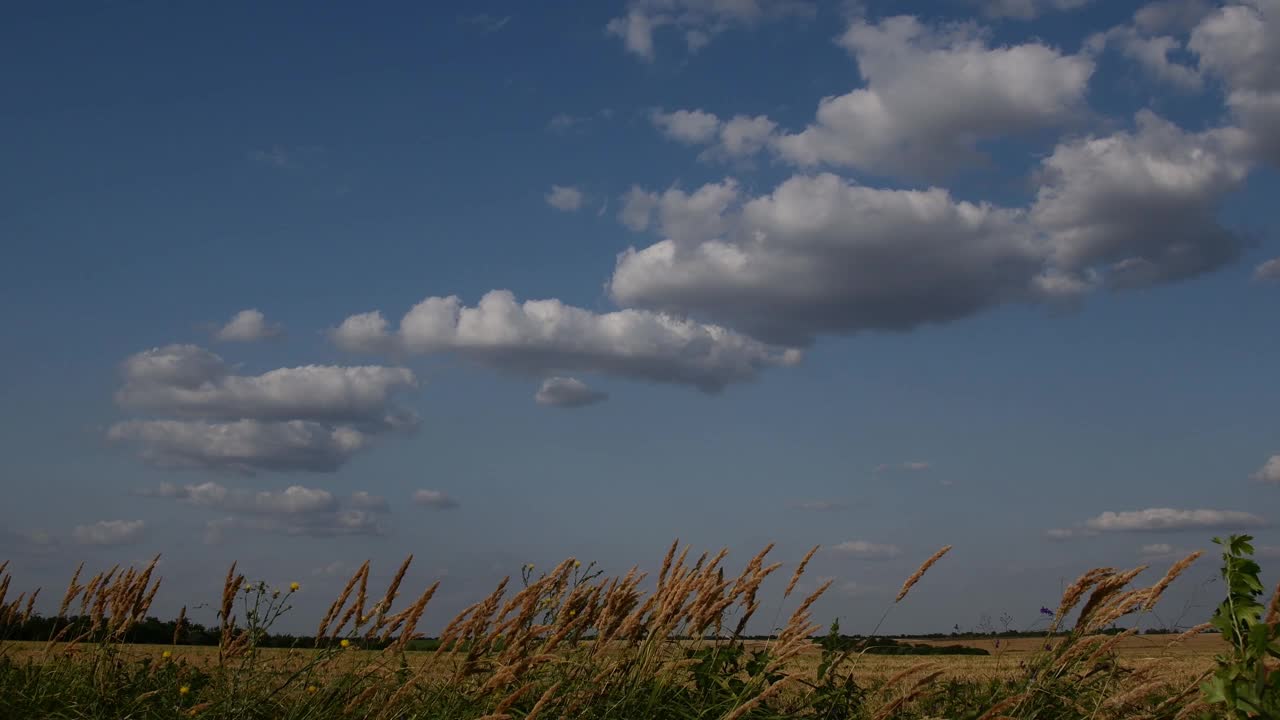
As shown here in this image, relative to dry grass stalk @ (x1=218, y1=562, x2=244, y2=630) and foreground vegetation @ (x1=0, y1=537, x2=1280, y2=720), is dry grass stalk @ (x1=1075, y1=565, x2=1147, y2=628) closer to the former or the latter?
foreground vegetation @ (x1=0, y1=537, x2=1280, y2=720)

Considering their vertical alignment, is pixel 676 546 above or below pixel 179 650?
above

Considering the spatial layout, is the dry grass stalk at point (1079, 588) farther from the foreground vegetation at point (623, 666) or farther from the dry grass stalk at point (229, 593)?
the dry grass stalk at point (229, 593)

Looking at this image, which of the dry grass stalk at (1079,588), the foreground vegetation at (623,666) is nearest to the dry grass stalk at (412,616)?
the foreground vegetation at (623,666)

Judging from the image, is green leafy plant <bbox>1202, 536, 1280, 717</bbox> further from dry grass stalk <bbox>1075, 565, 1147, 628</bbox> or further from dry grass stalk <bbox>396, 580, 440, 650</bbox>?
dry grass stalk <bbox>396, 580, 440, 650</bbox>

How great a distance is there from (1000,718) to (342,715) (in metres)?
3.50

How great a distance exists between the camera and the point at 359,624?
5430 millimetres

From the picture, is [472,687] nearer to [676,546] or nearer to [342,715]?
[342,715]

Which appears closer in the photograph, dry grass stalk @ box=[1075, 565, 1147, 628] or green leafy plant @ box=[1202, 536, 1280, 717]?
green leafy plant @ box=[1202, 536, 1280, 717]

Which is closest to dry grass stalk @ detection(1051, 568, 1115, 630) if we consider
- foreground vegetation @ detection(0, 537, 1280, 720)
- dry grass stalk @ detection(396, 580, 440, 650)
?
foreground vegetation @ detection(0, 537, 1280, 720)

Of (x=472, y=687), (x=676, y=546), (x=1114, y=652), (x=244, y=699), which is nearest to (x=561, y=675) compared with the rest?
(x=472, y=687)

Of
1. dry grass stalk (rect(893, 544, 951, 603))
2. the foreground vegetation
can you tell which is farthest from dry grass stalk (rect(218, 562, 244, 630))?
dry grass stalk (rect(893, 544, 951, 603))

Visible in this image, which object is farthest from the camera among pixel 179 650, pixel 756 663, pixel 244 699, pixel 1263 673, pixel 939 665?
pixel 179 650

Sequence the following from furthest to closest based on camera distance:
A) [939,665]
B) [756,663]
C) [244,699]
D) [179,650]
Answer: [179,650], [756,663], [244,699], [939,665]

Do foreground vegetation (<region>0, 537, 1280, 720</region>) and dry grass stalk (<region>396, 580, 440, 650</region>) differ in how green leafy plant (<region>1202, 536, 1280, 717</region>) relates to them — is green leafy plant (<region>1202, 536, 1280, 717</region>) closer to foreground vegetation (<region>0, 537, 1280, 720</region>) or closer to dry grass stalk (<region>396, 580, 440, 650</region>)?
foreground vegetation (<region>0, 537, 1280, 720</region>)
